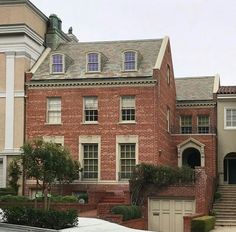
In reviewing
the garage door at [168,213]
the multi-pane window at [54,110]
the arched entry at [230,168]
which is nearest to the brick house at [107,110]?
the multi-pane window at [54,110]

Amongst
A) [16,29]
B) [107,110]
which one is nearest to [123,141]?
[107,110]

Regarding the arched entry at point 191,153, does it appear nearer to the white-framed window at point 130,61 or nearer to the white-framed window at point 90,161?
the white-framed window at point 90,161

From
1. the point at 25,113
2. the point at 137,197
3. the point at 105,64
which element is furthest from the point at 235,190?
the point at 25,113

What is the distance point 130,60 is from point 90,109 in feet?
14.8

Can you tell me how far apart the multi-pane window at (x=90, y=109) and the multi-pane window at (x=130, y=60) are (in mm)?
3226

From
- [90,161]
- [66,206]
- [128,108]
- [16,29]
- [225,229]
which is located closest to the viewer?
[225,229]

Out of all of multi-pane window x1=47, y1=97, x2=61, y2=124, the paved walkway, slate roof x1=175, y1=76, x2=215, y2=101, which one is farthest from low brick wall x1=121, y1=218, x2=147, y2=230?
slate roof x1=175, y1=76, x2=215, y2=101

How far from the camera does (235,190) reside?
4456cm

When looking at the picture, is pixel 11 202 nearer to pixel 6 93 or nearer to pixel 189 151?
pixel 6 93

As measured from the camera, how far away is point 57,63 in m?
45.2

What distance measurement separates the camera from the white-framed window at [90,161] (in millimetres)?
42812

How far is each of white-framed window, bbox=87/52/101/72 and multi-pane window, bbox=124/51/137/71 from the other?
196 cm

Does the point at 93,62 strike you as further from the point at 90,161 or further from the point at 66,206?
the point at 66,206

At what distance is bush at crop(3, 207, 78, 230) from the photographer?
25.8 meters
